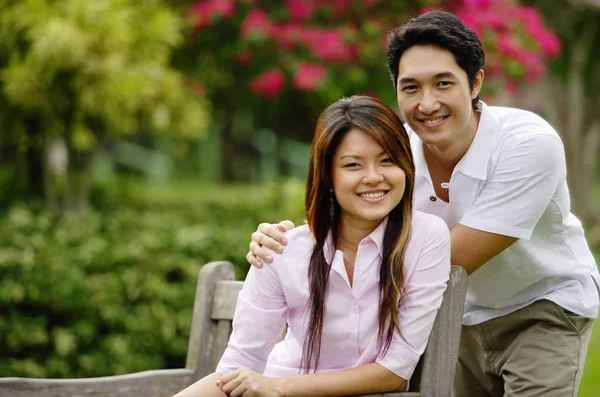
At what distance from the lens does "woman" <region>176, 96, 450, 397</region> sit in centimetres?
244

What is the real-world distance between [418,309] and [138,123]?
561cm

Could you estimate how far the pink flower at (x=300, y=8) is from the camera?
784 centimetres

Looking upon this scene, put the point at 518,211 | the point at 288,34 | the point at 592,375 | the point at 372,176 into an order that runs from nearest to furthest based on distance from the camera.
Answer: the point at 372,176 < the point at 518,211 < the point at 592,375 < the point at 288,34

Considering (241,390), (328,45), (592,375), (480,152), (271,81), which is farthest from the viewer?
(271,81)

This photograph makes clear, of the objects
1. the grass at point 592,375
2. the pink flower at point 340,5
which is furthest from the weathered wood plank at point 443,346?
the pink flower at point 340,5

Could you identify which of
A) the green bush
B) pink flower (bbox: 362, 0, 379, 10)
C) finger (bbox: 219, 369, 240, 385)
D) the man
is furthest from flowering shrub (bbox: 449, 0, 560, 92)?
finger (bbox: 219, 369, 240, 385)

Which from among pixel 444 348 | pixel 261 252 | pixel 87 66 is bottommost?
pixel 444 348

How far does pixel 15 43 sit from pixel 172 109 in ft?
4.49

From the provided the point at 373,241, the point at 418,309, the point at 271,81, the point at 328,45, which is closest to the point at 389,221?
the point at 373,241

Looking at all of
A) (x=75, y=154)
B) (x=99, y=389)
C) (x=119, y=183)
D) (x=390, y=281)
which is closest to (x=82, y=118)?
(x=75, y=154)

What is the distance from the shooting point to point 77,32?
6.83 metres

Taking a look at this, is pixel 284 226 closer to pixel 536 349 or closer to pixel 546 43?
pixel 536 349

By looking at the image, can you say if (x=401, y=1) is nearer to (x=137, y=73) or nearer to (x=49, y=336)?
(x=137, y=73)

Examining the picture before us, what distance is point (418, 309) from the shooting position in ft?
7.98
